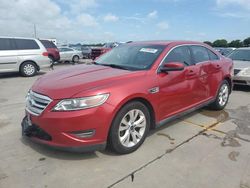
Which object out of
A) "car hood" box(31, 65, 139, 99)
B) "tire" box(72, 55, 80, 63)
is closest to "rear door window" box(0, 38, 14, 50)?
"car hood" box(31, 65, 139, 99)

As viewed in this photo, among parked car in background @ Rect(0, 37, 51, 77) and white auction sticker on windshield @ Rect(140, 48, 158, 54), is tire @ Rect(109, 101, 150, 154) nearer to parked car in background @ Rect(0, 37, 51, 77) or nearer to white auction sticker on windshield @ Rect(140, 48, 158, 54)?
white auction sticker on windshield @ Rect(140, 48, 158, 54)

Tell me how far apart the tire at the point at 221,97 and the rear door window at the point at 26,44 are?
27.6ft

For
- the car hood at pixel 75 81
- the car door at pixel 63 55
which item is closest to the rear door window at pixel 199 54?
the car hood at pixel 75 81

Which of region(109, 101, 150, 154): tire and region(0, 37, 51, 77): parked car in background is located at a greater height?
region(0, 37, 51, 77): parked car in background

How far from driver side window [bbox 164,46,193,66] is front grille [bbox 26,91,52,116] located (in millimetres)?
1932

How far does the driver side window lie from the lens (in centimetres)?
407

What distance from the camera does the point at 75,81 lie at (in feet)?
10.9

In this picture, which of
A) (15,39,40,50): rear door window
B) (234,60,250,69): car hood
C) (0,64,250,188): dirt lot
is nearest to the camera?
(0,64,250,188): dirt lot

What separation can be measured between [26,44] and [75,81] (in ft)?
28.1

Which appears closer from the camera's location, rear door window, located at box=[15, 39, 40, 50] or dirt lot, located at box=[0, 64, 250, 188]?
dirt lot, located at box=[0, 64, 250, 188]

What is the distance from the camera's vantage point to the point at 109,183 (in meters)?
2.78

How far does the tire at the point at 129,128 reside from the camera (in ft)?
10.5

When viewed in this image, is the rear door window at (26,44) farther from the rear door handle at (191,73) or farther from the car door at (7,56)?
the rear door handle at (191,73)

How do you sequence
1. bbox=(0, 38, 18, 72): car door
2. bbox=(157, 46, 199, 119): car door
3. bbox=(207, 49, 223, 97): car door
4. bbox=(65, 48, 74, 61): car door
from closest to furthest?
bbox=(157, 46, 199, 119): car door
bbox=(207, 49, 223, 97): car door
bbox=(0, 38, 18, 72): car door
bbox=(65, 48, 74, 61): car door
